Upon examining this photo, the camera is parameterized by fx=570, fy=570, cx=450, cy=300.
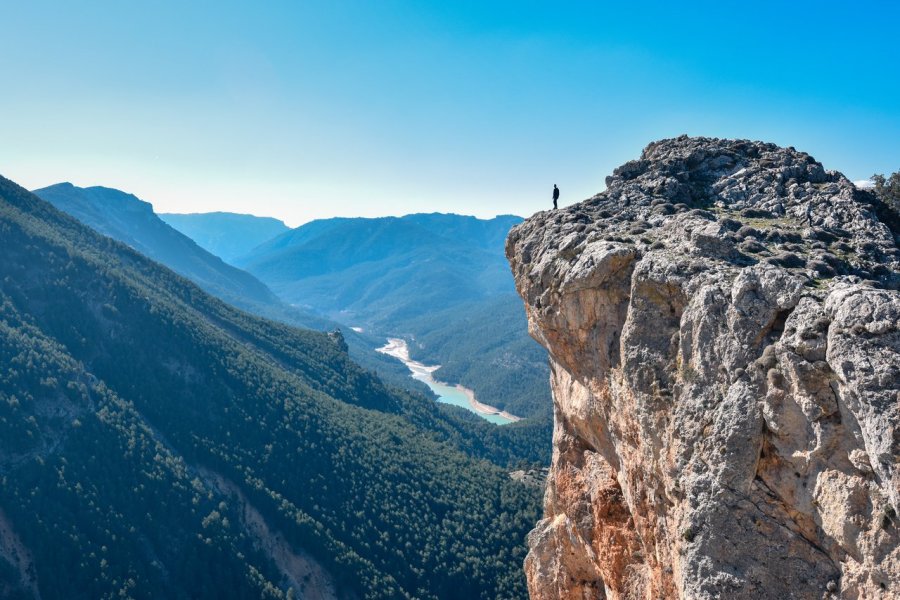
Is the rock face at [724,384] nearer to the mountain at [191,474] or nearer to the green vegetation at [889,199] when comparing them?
the green vegetation at [889,199]

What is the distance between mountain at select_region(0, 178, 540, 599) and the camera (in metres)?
64.9

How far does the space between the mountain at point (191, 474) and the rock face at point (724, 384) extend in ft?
190

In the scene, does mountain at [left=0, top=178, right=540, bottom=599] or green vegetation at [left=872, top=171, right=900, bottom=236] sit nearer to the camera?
green vegetation at [left=872, top=171, right=900, bottom=236]

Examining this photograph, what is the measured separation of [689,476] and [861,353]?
406 centimetres

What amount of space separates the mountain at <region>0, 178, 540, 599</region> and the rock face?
58.0m

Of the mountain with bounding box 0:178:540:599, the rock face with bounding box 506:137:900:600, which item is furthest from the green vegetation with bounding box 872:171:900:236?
the mountain with bounding box 0:178:540:599

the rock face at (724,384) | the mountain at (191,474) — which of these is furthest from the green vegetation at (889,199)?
the mountain at (191,474)

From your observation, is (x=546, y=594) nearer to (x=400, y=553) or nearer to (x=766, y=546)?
(x=766, y=546)

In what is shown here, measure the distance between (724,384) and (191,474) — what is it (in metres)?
80.5

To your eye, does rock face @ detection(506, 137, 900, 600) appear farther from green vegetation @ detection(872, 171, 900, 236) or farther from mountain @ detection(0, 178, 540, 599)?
mountain @ detection(0, 178, 540, 599)

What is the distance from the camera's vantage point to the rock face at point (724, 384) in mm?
9789

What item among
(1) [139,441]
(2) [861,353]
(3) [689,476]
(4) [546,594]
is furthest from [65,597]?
(2) [861,353]

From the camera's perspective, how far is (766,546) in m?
10.9

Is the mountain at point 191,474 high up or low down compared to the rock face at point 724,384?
down
